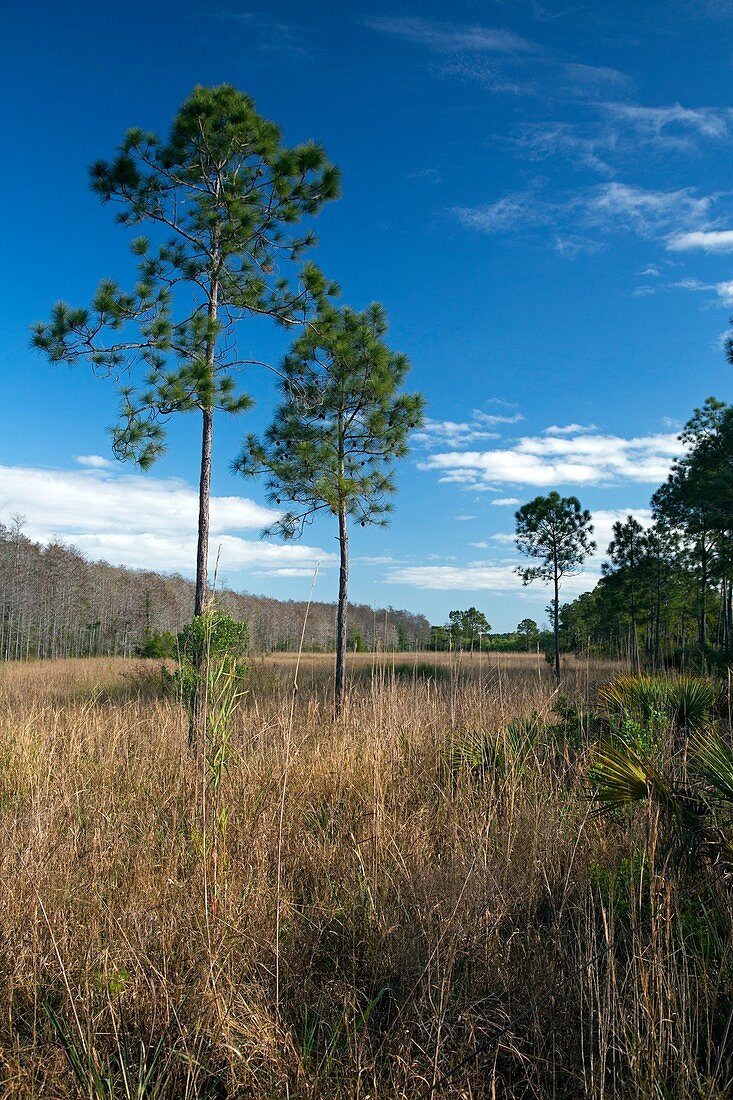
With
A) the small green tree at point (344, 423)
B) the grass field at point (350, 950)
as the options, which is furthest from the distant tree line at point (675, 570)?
the grass field at point (350, 950)

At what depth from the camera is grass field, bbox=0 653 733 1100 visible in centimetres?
231

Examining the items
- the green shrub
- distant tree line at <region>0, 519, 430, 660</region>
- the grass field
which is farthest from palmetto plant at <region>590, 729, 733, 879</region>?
distant tree line at <region>0, 519, 430, 660</region>

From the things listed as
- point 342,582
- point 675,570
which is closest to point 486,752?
point 342,582

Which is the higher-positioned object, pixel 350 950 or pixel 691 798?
pixel 691 798

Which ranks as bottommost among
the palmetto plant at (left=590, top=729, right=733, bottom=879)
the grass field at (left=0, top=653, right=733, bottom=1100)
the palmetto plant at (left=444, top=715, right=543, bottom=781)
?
the grass field at (left=0, top=653, right=733, bottom=1100)

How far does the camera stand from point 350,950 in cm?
316

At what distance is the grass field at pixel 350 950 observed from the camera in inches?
91.0

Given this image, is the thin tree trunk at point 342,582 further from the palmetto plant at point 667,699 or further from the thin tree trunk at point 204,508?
the palmetto plant at point 667,699

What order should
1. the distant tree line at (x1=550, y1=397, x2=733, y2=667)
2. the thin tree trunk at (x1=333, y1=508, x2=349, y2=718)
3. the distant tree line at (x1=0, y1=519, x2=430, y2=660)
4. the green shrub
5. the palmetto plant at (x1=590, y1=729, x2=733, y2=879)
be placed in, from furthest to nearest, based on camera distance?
the distant tree line at (x1=0, y1=519, x2=430, y2=660), the distant tree line at (x1=550, y1=397, x2=733, y2=667), the thin tree trunk at (x1=333, y1=508, x2=349, y2=718), the green shrub, the palmetto plant at (x1=590, y1=729, x2=733, y2=879)

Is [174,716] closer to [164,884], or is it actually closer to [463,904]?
[164,884]

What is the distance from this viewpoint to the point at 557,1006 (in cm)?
263

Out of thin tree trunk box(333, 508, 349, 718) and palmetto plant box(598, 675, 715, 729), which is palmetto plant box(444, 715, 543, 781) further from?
thin tree trunk box(333, 508, 349, 718)

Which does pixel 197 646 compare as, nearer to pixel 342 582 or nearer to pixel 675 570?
pixel 342 582

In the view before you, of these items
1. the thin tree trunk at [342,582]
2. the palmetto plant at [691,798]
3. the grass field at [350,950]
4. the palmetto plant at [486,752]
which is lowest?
the grass field at [350,950]
